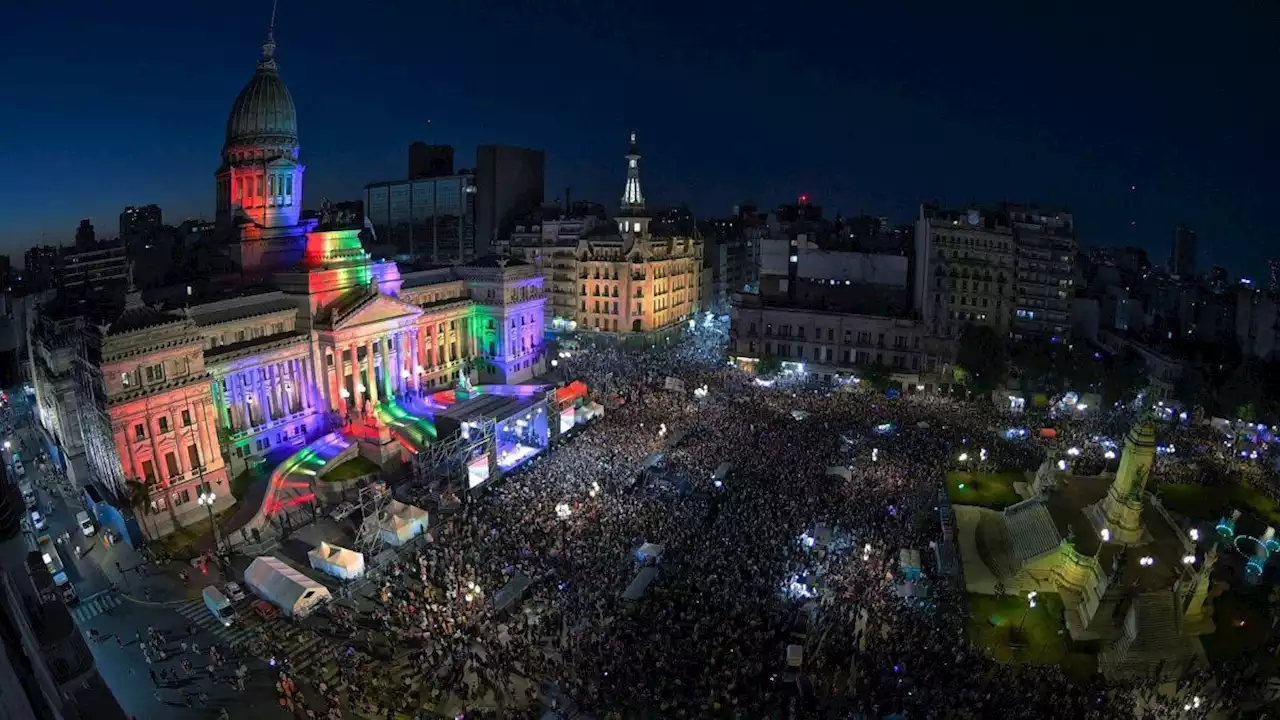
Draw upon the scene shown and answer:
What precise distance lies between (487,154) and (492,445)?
5892 cm

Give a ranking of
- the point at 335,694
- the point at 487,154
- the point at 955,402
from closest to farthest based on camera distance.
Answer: the point at 335,694
the point at 955,402
the point at 487,154

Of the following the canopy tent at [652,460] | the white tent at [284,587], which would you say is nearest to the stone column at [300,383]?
the white tent at [284,587]

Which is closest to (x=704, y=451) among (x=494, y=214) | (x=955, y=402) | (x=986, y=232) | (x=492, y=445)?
(x=492, y=445)

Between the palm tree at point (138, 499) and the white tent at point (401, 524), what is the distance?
1162 cm

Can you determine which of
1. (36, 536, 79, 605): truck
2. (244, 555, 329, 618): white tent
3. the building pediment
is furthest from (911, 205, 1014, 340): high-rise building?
(36, 536, 79, 605): truck

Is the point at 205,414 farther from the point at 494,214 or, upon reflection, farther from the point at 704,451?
the point at 494,214

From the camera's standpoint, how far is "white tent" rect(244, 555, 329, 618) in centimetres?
3008

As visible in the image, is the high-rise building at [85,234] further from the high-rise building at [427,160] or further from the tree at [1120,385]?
the tree at [1120,385]

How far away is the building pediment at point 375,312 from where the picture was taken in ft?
160

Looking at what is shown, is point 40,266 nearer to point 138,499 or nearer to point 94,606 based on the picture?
point 138,499

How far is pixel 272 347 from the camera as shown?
148 ft

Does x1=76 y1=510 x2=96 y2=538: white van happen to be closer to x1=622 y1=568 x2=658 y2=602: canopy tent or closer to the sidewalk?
the sidewalk

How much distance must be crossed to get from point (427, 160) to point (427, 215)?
9.95 m

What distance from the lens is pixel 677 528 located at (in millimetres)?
33969
